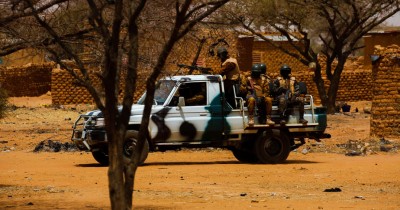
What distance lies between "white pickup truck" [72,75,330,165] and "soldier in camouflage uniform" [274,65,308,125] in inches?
4.6

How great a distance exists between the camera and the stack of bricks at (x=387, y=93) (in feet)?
83.1

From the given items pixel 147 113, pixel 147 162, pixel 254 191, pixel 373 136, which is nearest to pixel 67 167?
pixel 147 162

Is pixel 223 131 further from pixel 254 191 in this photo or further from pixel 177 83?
pixel 254 191

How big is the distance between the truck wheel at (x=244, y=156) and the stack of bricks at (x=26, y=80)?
85.1 feet

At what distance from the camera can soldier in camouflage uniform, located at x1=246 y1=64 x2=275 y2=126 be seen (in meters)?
20.4

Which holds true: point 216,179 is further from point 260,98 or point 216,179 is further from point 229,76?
point 229,76

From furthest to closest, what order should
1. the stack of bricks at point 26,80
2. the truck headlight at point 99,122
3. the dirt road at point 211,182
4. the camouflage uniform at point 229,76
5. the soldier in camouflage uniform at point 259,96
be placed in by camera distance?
the stack of bricks at point 26,80 < the camouflage uniform at point 229,76 < the soldier in camouflage uniform at point 259,96 < the truck headlight at point 99,122 < the dirt road at point 211,182

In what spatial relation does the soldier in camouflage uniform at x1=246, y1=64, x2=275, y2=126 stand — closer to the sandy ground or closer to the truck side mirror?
the sandy ground

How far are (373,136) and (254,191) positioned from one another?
10.6 m

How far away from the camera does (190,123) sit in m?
20.2

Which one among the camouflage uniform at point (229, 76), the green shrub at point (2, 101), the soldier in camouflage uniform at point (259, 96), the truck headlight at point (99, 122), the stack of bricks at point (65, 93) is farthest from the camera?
the stack of bricks at point (65, 93)

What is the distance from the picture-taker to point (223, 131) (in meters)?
20.4

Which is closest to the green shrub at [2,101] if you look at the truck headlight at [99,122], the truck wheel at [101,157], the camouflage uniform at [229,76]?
the truck wheel at [101,157]

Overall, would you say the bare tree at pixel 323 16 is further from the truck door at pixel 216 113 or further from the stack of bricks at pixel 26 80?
the truck door at pixel 216 113
